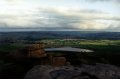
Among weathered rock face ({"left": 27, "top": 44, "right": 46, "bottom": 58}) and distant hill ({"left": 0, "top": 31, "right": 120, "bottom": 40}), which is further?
distant hill ({"left": 0, "top": 31, "right": 120, "bottom": 40})

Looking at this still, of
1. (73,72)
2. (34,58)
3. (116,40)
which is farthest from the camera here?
(116,40)

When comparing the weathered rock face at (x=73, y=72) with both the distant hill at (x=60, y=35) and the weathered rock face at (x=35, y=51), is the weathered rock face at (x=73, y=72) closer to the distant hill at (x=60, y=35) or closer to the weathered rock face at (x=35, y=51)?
the weathered rock face at (x=35, y=51)

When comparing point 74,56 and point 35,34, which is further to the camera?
point 35,34

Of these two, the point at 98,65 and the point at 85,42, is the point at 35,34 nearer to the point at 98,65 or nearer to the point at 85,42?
the point at 85,42

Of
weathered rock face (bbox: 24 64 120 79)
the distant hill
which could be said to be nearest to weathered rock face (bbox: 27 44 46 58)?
weathered rock face (bbox: 24 64 120 79)

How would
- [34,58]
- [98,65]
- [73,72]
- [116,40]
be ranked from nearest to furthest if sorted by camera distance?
1. [73,72]
2. [98,65]
3. [34,58]
4. [116,40]

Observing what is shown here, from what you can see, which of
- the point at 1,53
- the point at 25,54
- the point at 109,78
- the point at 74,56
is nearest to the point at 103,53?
the point at 74,56

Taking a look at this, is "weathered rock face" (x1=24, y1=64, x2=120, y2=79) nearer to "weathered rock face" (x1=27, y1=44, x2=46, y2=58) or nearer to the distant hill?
"weathered rock face" (x1=27, y1=44, x2=46, y2=58)

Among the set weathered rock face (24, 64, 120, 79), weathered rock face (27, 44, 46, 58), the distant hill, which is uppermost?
the distant hill
